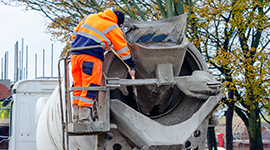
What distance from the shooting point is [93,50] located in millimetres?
3271

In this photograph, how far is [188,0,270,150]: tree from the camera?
1080 centimetres

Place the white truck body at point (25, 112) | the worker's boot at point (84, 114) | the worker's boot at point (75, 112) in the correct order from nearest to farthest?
the worker's boot at point (84, 114) → the worker's boot at point (75, 112) → the white truck body at point (25, 112)

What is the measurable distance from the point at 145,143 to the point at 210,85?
0.96m

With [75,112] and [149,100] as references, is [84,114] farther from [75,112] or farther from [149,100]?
[149,100]

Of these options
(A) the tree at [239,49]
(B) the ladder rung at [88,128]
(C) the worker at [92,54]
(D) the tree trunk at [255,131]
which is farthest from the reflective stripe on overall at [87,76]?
(D) the tree trunk at [255,131]

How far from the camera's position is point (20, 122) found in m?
7.70

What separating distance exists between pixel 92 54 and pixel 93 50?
0.15 ft

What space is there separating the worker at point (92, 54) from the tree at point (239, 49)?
7676 mm

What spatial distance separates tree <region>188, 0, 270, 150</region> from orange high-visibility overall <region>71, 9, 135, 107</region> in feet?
25.2

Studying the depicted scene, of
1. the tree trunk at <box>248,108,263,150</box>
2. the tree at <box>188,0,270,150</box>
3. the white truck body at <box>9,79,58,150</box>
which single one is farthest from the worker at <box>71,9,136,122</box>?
the tree trunk at <box>248,108,263,150</box>

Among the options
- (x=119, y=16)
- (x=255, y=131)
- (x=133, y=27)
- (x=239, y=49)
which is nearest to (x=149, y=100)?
(x=133, y=27)

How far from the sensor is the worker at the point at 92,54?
125 inches

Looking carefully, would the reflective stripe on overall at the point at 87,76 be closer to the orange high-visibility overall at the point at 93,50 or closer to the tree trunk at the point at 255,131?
the orange high-visibility overall at the point at 93,50

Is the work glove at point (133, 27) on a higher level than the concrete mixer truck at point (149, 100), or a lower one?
higher
